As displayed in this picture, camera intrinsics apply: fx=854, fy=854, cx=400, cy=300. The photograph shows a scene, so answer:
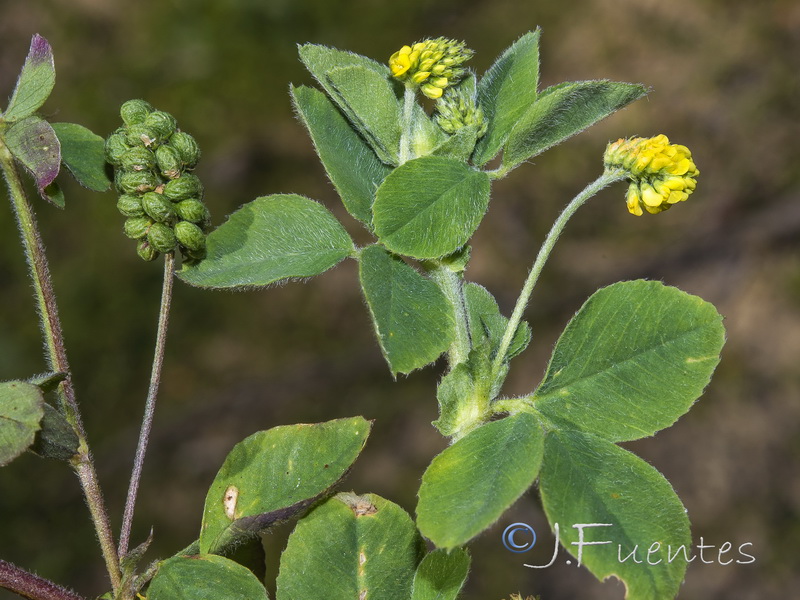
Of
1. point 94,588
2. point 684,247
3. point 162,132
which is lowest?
point 94,588

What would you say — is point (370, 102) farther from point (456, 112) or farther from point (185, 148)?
point (185, 148)

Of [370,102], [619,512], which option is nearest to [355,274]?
[370,102]

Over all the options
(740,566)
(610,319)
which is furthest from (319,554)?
(740,566)

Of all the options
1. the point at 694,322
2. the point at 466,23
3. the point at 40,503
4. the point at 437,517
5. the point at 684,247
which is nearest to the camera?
the point at 437,517

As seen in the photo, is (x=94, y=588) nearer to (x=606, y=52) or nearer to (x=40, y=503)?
(x=40, y=503)

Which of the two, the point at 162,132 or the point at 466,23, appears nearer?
the point at 162,132

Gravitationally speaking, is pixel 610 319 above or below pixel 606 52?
above

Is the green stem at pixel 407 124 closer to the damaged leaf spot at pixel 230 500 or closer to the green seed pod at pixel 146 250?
the green seed pod at pixel 146 250

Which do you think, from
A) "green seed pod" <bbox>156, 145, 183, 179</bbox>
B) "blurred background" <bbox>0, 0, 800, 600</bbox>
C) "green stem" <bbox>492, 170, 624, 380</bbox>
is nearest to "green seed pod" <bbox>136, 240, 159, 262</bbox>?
"green seed pod" <bbox>156, 145, 183, 179</bbox>
